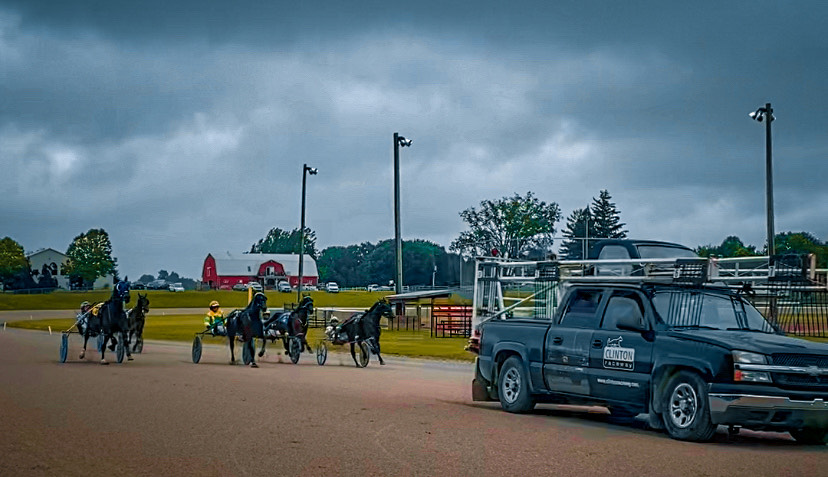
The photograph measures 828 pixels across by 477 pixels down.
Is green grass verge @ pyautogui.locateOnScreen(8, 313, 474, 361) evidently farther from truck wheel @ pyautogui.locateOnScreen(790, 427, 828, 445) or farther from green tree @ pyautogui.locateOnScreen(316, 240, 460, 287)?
green tree @ pyautogui.locateOnScreen(316, 240, 460, 287)

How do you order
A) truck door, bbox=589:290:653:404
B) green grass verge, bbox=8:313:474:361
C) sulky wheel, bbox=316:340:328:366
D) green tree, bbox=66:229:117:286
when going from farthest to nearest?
green tree, bbox=66:229:117:286, green grass verge, bbox=8:313:474:361, sulky wheel, bbox=316:340:328:366, truck door, bbox=589:290:653:404

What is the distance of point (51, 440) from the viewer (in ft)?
44.1

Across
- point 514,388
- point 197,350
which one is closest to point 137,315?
point 197,350

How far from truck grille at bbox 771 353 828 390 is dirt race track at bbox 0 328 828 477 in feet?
2.53

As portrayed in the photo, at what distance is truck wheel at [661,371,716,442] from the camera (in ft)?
44.6

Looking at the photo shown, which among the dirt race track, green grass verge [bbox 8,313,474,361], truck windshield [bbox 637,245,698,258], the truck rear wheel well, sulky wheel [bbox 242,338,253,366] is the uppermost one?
truck windshield [bbox 637,245,698,258]

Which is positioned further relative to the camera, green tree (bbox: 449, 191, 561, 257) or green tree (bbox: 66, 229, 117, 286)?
green tree (bbox: 66, 229, 117, 286)

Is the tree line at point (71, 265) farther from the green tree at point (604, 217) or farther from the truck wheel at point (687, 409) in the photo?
the truck wheel at point (687, 409)

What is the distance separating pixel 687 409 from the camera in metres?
13.9

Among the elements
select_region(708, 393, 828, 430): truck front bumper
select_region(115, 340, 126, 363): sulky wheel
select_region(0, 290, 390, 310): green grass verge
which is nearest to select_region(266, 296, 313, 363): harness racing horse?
select_region(115, 340, 126, 363): sulky wheel

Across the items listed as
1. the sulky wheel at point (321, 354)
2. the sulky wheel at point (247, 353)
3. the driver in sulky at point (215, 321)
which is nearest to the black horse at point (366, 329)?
the sulky wheel at point (321, 354)

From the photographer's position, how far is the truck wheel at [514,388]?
17.0 metres

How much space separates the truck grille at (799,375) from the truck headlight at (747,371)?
0.11m

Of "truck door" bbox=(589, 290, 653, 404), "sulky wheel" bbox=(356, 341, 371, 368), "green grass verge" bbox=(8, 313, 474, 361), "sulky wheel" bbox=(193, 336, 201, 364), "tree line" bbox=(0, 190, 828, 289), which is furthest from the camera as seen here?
"tree line" bbox=(0, 190, 828, 289)
